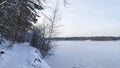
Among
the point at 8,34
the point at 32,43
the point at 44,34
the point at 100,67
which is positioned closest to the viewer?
the point at 8,34

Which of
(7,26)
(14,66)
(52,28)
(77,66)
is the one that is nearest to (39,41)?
(52,28)

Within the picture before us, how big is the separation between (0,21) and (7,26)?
5.23 feet

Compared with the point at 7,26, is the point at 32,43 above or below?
below

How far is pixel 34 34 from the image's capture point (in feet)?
112

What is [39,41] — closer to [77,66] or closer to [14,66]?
[77,66]

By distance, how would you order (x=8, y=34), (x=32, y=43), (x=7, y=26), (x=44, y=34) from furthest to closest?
(x=44, y=34) < (x=32, y=43) < (x=8, y=34) < (x=7, y=26)

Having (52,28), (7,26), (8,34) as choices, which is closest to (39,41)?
(52,28)

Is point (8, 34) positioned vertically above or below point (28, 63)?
above

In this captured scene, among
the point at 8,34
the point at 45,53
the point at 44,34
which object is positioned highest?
the point at 8,34

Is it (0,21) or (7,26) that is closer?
(0,21)

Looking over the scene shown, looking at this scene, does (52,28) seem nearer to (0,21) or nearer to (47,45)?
(47,45)

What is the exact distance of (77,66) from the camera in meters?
23.1

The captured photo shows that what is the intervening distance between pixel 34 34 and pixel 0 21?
64.9 feet

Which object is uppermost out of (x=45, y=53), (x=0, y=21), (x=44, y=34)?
(x=0, y=21)
